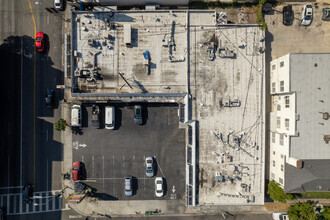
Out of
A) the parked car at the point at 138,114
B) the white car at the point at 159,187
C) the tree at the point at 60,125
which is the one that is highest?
the parked car at the point at 138,114

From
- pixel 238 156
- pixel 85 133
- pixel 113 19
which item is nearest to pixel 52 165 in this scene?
pixel 85 133

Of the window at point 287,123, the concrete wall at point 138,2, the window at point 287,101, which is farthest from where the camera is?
the concrete wall at point 138,2

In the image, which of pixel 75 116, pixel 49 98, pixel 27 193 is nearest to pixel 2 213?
pixel 27 193

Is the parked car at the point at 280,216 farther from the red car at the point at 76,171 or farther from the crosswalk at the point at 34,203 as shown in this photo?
the crosswalk at the point at 34,203

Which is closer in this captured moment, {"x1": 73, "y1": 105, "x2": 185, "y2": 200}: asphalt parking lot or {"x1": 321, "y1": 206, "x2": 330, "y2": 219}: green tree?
{"x1": 321, "y1": 206, "x2": 330, "y2": 219}: green tree

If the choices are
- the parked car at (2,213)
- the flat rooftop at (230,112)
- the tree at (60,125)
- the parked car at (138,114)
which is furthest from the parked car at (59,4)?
the parked car at (2,213)

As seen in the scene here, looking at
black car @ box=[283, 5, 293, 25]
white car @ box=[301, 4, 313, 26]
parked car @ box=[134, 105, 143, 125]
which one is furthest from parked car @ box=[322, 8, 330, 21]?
parked car @ box=[134, 105, 143, 125]

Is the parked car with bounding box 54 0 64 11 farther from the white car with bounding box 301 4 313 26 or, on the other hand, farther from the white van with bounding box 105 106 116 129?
the white car with bounding box 301 4 313 26
